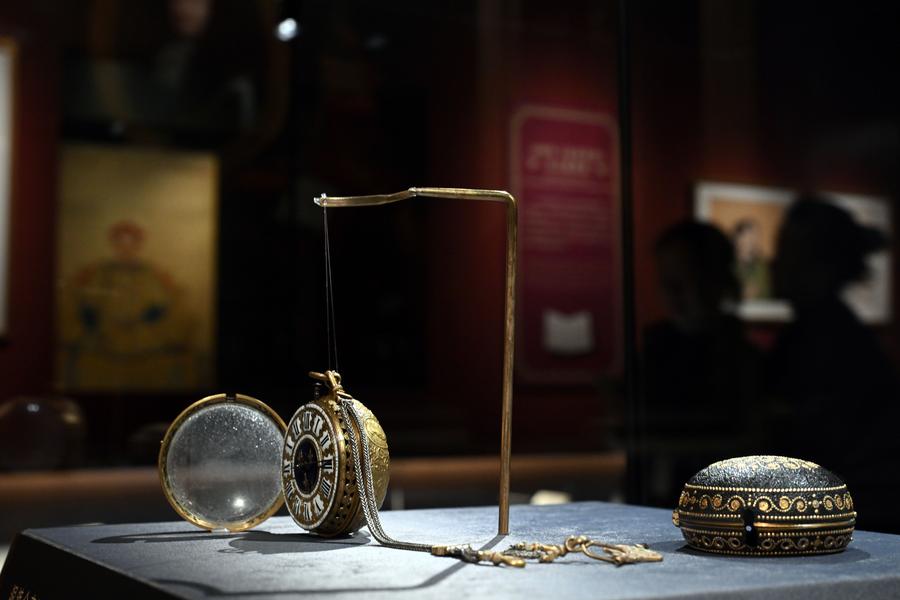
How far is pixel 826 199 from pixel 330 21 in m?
1.51

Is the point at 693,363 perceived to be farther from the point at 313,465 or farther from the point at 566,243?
the point at 313,465

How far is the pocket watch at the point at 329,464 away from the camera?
157 cm

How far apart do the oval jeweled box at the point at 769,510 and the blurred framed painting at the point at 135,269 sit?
6.18 ft

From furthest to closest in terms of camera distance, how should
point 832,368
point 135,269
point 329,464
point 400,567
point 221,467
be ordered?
point 135,269
point 832,368
point 221,467
point 329,464
point 400,567

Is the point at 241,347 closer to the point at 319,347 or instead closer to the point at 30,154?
the point at 319,347

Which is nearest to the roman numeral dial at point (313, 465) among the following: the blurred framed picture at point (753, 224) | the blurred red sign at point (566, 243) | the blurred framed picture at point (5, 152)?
the blurred framed picture at point (753, 224)

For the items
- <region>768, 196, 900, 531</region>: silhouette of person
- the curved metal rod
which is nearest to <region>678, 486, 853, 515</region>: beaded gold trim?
the curved metal rod

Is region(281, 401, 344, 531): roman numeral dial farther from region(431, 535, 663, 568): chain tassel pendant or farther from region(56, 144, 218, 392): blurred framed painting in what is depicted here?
region(56, 144, 218, 392): blurred framed painting

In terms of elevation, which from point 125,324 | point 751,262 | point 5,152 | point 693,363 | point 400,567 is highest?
point 5,152

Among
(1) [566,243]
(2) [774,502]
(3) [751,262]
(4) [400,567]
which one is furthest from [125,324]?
(2) [774,502]

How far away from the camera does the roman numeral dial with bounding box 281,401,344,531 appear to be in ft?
5.16

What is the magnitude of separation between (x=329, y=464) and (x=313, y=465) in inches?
1.4

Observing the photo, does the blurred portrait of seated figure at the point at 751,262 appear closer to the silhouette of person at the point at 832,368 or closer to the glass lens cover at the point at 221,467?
the silhouette of person at the point at 832,368

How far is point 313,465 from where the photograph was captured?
1.60m
